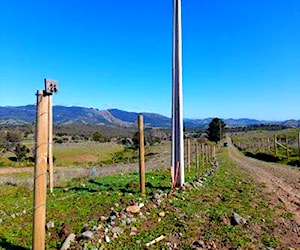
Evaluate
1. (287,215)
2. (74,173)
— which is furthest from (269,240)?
(74,173)

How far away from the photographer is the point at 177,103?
12164 mm

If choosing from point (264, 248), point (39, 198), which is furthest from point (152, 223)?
point (39, 198)

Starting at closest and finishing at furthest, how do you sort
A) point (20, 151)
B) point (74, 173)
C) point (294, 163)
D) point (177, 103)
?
point (177, 103), point (74, 173), point (294, 163), point (20, 151)

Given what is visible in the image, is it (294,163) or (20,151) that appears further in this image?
(20,151)

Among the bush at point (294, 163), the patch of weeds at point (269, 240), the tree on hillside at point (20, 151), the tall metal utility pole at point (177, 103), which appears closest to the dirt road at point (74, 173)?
the tall metal utility pole at point (177, 103)

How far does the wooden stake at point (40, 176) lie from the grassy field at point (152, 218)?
3.35 feet

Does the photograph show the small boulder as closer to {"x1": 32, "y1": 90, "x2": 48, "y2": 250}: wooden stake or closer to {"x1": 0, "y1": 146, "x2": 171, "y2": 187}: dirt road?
{"x1": 32, "y1": 90, "x2": 48, "y2": 250}: wooden stake

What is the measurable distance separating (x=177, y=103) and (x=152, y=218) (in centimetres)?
496

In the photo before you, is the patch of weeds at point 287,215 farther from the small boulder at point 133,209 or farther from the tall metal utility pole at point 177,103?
the small boulder at point 133,209

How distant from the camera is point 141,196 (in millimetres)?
10414

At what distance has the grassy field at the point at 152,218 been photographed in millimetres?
6906

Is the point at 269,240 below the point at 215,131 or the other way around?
below

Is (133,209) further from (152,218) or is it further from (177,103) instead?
(177,103)

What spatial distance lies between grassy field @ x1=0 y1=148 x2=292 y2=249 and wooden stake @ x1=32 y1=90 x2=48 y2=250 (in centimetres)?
102
